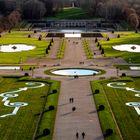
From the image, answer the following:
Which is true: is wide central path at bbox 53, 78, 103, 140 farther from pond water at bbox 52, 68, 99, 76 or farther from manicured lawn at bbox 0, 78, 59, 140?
pond water at bbox 52, 68, 99, 76

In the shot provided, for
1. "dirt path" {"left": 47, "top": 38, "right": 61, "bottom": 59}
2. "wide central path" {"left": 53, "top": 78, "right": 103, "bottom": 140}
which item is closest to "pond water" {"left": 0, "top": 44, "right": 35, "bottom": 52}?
"dirt path" {"left": 47, "top": 38, "right": 61, "bottom": 59}

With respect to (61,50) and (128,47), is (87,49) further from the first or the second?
(128,47)

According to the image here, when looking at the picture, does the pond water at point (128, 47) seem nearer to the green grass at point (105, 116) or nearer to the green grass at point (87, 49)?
the green grass at point (87, 49)

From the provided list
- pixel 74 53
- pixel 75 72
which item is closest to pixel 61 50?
pixel 74 53

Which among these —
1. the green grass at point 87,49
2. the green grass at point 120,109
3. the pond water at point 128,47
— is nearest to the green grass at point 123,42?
the pond water at point 128,47

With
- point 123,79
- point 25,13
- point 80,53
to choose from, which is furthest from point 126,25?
point 123,79
